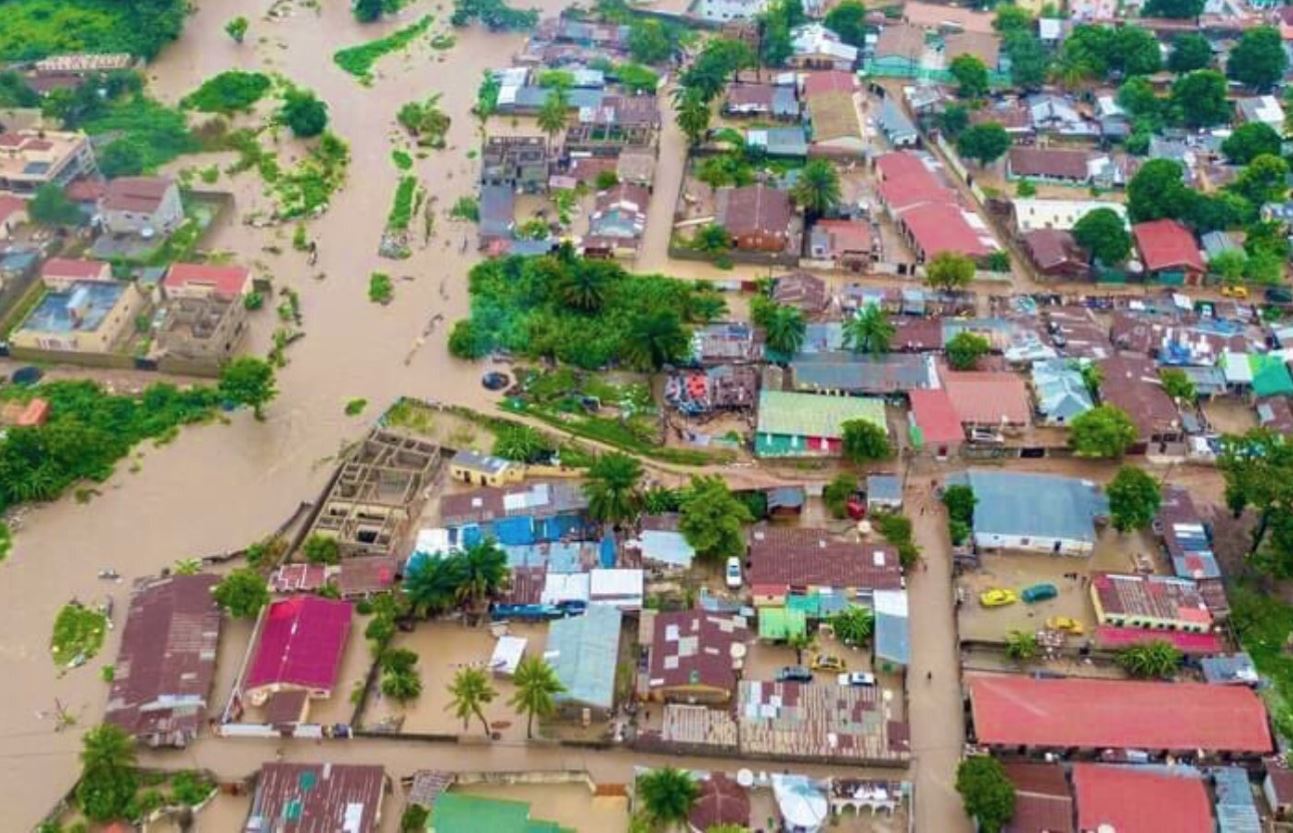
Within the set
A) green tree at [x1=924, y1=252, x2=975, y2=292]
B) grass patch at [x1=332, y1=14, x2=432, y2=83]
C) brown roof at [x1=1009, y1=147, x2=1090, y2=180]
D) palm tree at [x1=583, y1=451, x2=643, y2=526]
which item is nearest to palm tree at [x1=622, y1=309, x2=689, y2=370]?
palm tree at [x1=583, y1=451, x2=643, y2=526]

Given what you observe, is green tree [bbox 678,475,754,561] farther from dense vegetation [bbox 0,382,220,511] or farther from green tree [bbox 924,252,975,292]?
dense vegetation [bbox 0,382,220,511]

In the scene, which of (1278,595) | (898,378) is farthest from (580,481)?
(1278,595)

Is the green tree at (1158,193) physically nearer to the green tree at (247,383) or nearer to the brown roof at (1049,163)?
the brown roof at (1049,163)

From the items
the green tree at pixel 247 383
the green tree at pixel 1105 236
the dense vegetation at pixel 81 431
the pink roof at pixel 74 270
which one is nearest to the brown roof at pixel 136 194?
the pink roof at pixel 74 270

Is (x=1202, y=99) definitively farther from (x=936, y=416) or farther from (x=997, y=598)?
(x=997, y=598)

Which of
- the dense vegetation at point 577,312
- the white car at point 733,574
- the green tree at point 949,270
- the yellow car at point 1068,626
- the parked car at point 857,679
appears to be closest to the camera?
the parked car at point 857,679

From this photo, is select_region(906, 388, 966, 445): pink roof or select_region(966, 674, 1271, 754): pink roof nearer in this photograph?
select_region(966, 674, 1271, 754): pink roof
